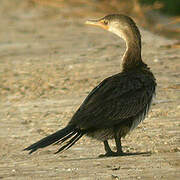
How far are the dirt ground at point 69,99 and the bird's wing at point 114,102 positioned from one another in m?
0.38

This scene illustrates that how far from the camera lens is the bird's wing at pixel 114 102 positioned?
20.5 ft

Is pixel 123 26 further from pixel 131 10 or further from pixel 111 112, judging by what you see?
pixel 131 10

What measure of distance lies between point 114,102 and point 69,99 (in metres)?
2.84

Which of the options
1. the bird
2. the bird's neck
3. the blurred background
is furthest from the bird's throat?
the blurred background

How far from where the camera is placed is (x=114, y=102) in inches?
253

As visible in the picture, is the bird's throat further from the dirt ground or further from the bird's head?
the dirt ground

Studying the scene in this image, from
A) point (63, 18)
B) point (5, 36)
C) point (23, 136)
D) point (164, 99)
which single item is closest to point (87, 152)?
point (23, 136)

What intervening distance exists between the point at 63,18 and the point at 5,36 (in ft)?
8.05

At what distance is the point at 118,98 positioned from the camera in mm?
6469

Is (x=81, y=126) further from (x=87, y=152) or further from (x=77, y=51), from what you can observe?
(x=77, y=51)

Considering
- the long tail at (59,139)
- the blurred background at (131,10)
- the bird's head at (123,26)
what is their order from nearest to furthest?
1. the long tail at (59,139)
2. the bird's head at (123,26)
3. the blurred background at (131,10)

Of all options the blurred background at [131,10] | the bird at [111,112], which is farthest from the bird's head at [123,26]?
the blurred background at [131,10]

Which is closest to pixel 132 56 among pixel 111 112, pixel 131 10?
pixel 111 112

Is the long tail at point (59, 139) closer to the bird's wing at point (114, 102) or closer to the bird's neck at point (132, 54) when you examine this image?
the bird's wing at point (114, 102)
